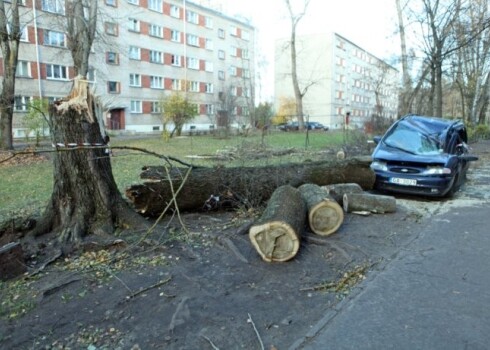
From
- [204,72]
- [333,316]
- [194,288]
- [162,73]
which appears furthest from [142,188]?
[204,72]

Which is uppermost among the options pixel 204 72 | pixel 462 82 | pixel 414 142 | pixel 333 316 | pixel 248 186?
pixel 204 72

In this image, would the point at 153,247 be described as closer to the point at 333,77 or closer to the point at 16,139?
the point at 16,139

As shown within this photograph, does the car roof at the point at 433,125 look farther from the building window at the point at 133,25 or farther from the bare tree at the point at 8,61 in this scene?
the building window at the point at 133,25

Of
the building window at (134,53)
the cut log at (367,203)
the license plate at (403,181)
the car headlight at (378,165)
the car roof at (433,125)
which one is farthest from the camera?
the building window at (134,53)

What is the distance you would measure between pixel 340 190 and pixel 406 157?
218 centimetres

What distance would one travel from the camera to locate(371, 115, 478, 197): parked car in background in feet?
27.8

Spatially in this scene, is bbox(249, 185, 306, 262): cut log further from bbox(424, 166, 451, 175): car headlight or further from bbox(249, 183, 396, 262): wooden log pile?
bbox(424, 166, 451, 175): car headlight

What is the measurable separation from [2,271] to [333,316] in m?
3.49

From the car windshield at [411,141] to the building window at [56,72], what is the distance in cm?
3137

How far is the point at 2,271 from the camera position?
424 centimetres

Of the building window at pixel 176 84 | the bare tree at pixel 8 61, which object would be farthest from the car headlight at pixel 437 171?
the building window at pixel 176 84

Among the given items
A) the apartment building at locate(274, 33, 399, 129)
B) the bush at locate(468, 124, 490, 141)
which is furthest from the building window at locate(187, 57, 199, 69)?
the bush at locate(468, 124, 490, 141)

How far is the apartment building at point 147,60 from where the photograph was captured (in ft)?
103

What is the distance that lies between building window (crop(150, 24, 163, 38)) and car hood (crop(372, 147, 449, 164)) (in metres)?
38.0
